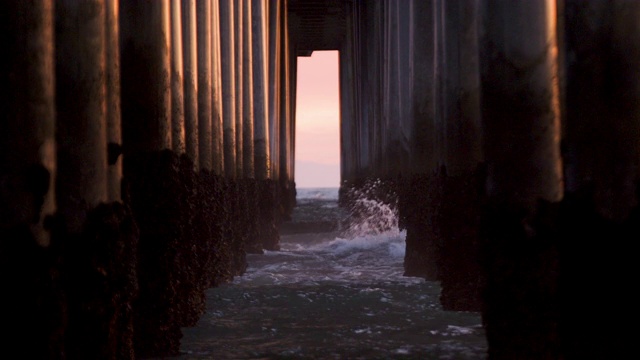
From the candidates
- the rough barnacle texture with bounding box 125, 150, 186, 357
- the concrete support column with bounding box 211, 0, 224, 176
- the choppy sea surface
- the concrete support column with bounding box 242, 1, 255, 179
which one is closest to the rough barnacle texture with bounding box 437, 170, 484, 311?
the choppy sea surface

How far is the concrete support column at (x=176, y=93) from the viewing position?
25.5 feet

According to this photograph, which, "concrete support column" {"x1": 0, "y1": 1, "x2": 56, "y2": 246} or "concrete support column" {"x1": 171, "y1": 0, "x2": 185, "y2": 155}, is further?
"concrete support column" {"x1": 171, "y1": 0, "x2": 185, "y2": 155}

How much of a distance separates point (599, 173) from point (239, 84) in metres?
11.8

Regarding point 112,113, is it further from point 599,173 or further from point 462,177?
point 462,177

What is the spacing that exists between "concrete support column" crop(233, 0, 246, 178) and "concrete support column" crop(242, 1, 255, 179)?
24 cm

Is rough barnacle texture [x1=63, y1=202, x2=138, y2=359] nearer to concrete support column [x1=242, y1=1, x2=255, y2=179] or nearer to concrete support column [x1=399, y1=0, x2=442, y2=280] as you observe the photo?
concrete support column [x1=399, y1=0, x2=442, y2=280]

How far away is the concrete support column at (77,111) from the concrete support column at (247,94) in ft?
37.0

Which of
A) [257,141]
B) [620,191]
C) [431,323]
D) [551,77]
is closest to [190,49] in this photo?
[431,323]

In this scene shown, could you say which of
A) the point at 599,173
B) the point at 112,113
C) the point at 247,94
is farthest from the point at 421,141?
the point at 112,113

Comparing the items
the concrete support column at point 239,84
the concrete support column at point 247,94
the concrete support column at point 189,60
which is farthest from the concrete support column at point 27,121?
the concrete support column at point 247,94

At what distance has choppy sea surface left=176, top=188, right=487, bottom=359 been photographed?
23.1ft

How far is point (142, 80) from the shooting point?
6.92 metres

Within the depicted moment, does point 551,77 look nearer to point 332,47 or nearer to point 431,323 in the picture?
point 431,323

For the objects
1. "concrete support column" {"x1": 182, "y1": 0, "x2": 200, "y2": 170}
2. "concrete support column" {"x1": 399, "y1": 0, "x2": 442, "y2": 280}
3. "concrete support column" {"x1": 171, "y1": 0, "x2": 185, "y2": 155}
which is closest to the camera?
"concrete support column" {"x1": 171, "y1": 0, "x2": 185, "y2": 155}
